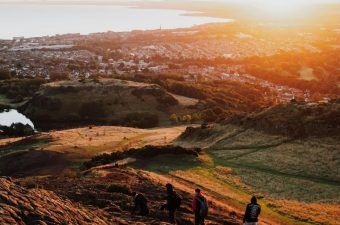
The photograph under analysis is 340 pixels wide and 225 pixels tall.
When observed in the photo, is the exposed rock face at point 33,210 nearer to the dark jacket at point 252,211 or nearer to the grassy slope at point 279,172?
the dark jacket at point 252,211

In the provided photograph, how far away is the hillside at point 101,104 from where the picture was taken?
374 feet

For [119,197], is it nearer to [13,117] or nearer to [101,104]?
[101,104]

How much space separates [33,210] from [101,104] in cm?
10377

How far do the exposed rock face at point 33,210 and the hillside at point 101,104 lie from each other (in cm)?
8700

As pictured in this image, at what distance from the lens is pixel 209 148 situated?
175 feet

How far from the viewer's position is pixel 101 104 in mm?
120250

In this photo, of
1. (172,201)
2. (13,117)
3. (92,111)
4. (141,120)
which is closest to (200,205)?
(172,201)

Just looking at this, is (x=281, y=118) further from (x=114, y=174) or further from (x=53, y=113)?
(x=53, y=113)

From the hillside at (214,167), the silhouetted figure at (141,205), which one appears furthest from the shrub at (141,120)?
the silhouetted figure at (141,205)

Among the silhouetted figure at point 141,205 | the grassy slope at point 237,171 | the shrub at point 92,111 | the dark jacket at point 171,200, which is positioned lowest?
the shrub at point 92,111

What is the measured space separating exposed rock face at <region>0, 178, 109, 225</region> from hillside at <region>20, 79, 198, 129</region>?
285 ft

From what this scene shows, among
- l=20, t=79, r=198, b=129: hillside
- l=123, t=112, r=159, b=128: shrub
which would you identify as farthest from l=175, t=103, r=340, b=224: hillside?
l=20, t=79, r=198, b=129: hillside

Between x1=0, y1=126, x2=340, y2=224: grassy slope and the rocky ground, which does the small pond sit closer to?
x1=0, y1=126, x2=340, y2=224: grassy slope

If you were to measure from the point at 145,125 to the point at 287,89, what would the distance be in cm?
8028
